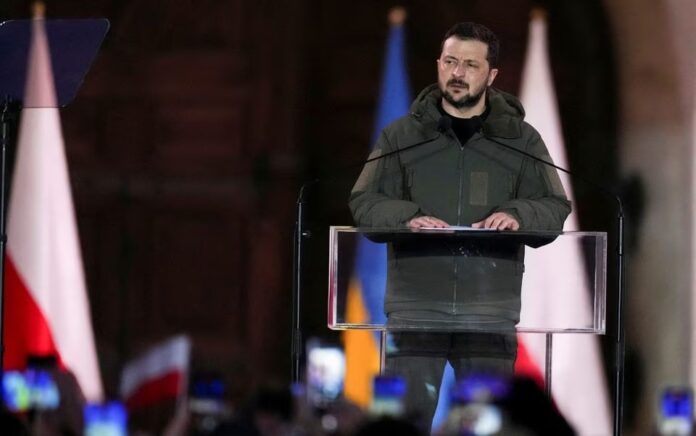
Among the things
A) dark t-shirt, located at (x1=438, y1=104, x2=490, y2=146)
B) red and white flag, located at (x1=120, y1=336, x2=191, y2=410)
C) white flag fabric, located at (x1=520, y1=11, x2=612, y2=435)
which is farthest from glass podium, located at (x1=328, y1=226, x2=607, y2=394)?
red and white flag, located at (x1=120, y1=336, x2=191, y2=410)

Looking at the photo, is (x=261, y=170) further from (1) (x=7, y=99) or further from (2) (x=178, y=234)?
(1) (x=7, y=99)

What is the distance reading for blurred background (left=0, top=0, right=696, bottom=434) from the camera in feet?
23.1

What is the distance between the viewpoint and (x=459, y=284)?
15.3 ft

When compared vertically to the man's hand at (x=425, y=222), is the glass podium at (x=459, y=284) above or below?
below

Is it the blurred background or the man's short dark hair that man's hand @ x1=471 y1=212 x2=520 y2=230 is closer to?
the man's short dark hair

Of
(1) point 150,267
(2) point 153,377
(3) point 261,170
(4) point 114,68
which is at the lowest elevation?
(2) point 153,377

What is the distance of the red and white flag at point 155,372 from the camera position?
731 cm

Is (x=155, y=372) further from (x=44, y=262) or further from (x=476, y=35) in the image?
(x=476, y=35)

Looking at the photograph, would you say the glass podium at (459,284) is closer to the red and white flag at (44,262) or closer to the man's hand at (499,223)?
the man's hand at (499,223)

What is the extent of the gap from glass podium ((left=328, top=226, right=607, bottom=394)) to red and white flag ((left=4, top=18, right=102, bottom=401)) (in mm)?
2904

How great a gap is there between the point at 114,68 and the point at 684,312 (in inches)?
113

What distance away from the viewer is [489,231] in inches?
181

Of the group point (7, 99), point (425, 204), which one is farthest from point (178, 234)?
point (425, 204)

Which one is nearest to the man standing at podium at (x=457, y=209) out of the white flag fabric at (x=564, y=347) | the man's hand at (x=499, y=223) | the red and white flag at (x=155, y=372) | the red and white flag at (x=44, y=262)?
the man's hand at (x=499, y=223)
